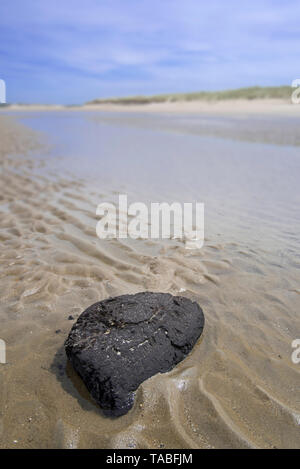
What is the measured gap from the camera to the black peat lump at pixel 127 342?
203 cm

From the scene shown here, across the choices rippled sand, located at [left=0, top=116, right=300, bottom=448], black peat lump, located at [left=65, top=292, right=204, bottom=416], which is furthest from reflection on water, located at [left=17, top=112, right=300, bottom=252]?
black peat lump, located at [left=65, top=292, right=204, bottom=416]

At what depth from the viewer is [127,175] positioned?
7688 mm

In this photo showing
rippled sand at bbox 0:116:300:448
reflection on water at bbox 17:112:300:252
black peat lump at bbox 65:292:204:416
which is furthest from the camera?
reflection on water at bbox 17:112:300:252

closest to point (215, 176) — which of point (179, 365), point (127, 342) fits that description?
point (179, 365)

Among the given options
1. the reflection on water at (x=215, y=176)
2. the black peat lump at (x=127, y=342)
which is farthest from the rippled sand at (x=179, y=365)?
the reflection on water at (x=215, y=176)

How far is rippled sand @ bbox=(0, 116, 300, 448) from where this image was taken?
187 centimetres

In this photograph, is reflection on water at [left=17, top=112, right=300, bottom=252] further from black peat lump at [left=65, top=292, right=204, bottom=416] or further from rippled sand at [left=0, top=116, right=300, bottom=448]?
black peat lump at [left=65, top=292, right=204, bottom=416]

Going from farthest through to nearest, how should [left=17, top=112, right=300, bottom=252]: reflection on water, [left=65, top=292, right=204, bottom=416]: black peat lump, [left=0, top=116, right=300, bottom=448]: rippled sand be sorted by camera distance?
[left=17, top=112, right=300, bottom=252]: reflection on water, [left=65, top=292, right=204, bottom=416]: black peat lump, [left=0, top=116, right=300, bottom=448]: rippled sand

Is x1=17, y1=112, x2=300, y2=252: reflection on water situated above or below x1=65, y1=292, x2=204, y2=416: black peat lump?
above

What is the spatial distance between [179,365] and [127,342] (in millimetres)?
435

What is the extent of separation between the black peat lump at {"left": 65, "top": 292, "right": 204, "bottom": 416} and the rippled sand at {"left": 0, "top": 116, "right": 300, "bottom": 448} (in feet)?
0.27

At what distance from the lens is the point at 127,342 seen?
7.16 feet

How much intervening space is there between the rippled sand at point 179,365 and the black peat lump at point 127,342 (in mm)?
82

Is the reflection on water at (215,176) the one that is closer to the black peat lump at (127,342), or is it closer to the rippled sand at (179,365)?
the rippled sand at (179,365)
